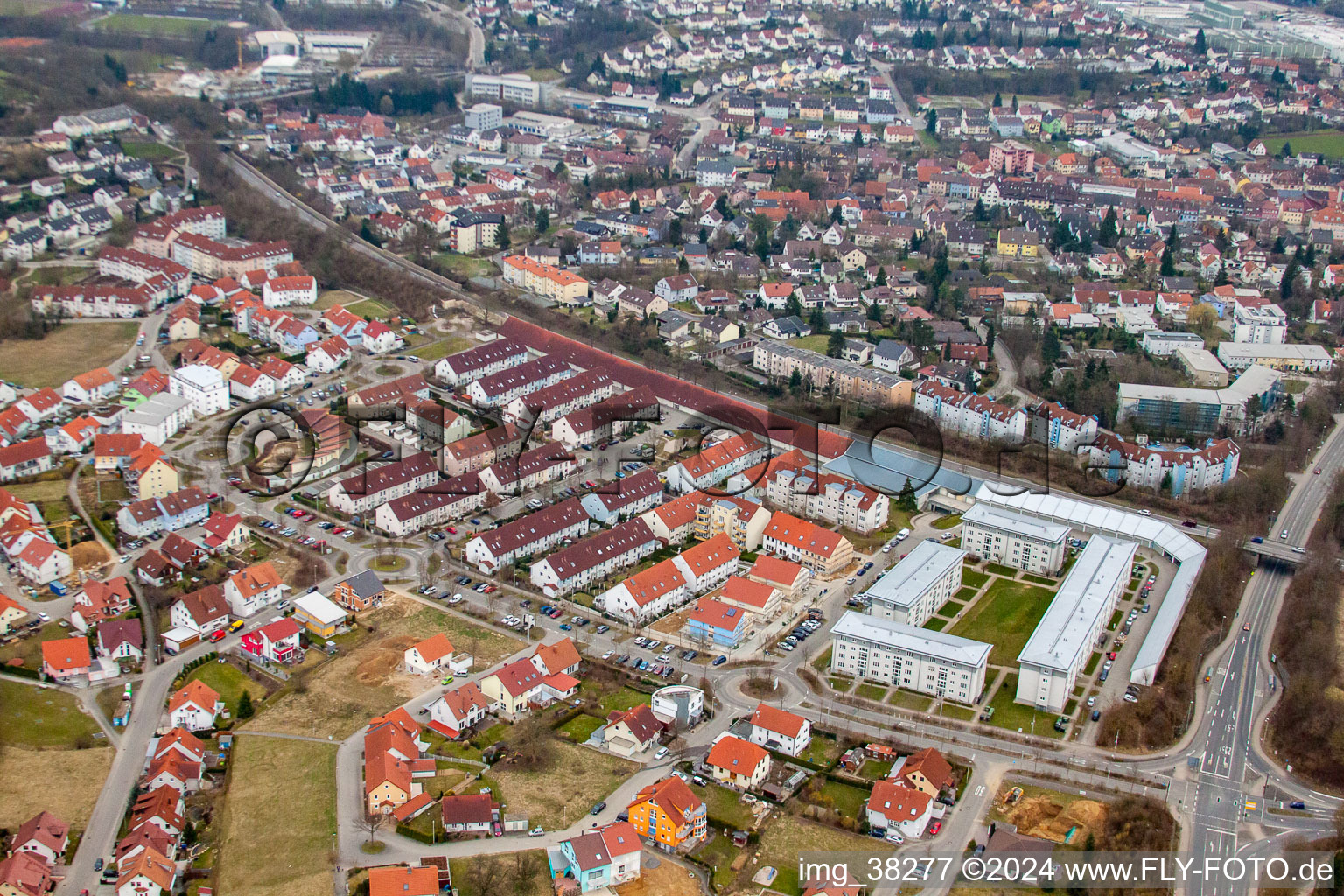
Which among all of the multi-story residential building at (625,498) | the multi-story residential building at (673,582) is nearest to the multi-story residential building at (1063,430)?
the multi-story residential building at (673,582)

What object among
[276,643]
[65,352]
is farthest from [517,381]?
[65,352]

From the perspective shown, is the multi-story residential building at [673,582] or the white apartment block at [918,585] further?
the multi-story residential building at [673,582]

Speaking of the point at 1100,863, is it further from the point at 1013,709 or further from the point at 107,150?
the point at 107,150

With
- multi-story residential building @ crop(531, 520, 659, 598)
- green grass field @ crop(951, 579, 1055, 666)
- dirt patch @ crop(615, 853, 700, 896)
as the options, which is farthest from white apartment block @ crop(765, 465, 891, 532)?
dirt patch @ crop(615, 853, 700, 896)

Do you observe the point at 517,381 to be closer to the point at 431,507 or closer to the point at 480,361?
the point at 480,361

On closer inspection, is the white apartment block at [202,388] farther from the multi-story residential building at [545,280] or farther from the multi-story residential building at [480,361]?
the multi-story residential building at [545,280]

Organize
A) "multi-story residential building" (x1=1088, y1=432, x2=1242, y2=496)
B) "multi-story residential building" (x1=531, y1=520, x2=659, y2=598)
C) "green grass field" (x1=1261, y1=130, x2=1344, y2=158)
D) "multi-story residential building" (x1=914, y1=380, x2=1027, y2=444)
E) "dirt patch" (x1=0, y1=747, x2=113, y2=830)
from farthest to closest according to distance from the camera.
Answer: "green grass field" (x1=1261, y1=130, x2=1344, y2=158), "multi-story residential building" (x1=914, y1=380, x2=1027, y2=444), "multi-story residential building" (x1=1088, y1=432, x2=1242, y2=496), "multi-story residential building" (x1=531, y1=520, x2=659, y2=598), "dirt patch" (x1=0, y1=747, x2=113, y2=830)

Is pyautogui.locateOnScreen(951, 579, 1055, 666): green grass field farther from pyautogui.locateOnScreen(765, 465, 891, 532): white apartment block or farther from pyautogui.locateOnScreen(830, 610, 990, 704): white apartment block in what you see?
pyautogui.locateOnScreen(765, 465, 891, 532): white apartment block
